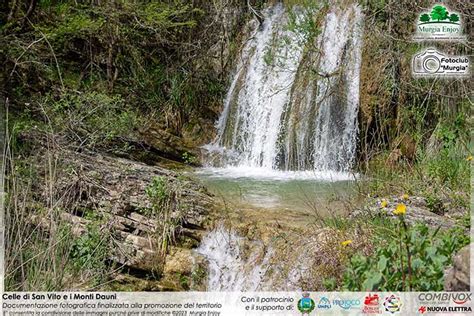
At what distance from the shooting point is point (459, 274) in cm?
207

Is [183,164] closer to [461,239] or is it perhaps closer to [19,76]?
[19,76]

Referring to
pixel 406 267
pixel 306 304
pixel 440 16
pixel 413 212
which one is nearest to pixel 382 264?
pixel 406 267

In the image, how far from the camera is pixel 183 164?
6531mm

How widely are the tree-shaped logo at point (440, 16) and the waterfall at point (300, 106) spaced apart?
6.48 ft

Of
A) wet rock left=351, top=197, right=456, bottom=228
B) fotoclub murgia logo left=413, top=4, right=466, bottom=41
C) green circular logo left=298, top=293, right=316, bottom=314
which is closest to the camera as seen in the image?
green circular logo left=298, top=293, right=316, bottom=314

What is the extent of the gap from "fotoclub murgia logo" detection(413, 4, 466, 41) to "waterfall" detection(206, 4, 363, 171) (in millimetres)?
1907

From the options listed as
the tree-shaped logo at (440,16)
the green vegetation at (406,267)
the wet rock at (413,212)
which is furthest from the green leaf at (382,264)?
the tree-shaped logo at (440,16)

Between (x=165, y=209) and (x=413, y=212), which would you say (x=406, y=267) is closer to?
(x=413, y=212)

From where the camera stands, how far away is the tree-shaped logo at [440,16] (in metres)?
3.83

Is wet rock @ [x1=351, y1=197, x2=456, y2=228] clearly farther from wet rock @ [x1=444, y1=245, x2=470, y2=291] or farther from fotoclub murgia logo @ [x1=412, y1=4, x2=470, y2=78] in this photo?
fotoclub murgia logo @ [x1=412, y1=4, x2=470, y2=78]

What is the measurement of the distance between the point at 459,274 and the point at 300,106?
4707 mm

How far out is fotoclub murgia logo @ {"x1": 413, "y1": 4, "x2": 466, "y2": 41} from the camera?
12.8 feet

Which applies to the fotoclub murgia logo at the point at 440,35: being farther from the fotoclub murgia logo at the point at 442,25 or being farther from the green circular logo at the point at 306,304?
the green circular logo at the point at 306,304

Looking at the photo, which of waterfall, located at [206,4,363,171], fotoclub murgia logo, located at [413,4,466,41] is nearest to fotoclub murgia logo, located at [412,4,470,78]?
fotoclub murgia logo, located at [413,4,466,41]
